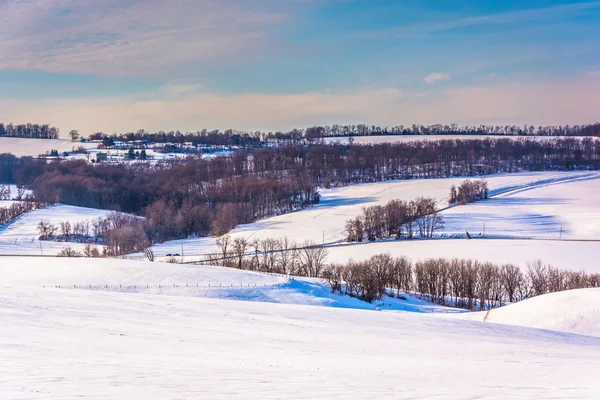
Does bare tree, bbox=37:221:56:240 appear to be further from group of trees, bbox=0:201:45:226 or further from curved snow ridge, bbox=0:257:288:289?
curved snow ridge, bbox=0:257:288:289

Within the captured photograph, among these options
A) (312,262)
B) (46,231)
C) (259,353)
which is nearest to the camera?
(259,353)

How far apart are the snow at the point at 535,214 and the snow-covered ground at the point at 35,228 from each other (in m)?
56.3

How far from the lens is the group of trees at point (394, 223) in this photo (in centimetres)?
7600

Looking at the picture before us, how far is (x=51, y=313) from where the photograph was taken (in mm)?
18906

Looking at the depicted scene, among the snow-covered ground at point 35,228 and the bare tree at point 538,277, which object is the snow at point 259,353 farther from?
the snow-covered ground at point 35,228

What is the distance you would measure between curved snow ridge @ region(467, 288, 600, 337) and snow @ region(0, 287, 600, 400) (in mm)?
3926

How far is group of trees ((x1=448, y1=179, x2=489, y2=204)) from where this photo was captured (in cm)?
10031

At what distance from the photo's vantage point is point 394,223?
7881 cm

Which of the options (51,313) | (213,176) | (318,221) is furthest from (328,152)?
(51,313)

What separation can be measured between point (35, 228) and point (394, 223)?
57732 mm

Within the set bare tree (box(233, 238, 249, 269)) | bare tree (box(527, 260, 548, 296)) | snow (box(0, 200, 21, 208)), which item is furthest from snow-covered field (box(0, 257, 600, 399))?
snow (box(0, 200, 21, 208))

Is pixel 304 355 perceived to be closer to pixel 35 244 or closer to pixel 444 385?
pixel 444 385

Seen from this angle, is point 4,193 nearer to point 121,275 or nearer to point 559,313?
point 121,275

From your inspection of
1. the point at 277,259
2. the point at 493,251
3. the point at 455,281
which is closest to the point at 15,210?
the point at 277,259
